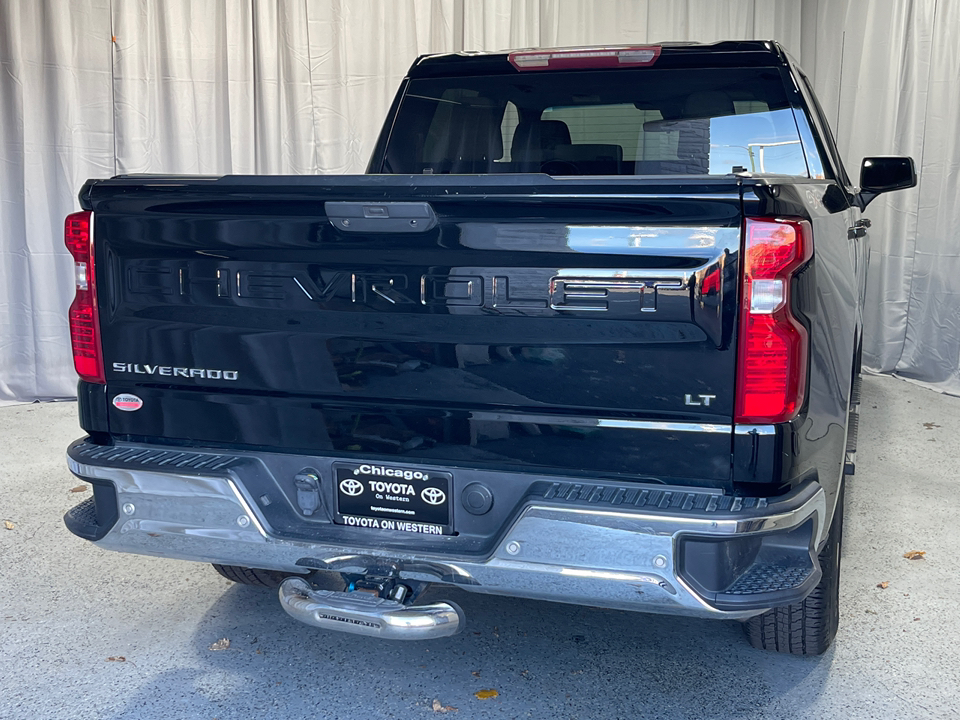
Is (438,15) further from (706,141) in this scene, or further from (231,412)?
(231,412)

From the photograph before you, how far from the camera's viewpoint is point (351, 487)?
7.67 feet

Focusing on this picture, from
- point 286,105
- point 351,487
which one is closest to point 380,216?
point 351,487

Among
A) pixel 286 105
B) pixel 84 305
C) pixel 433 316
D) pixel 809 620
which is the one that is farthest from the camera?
pixel 286 105

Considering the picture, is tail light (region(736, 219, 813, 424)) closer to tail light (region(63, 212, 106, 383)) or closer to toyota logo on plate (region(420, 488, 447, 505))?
toyota logo on plate (region(420, 488, 447, 505))

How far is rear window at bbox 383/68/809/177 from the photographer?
325cm

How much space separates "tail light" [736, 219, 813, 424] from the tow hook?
86 cm

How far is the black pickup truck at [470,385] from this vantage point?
201 cm

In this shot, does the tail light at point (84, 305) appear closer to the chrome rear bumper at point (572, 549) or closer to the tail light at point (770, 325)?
the chrome rear bumper at point (572, 549)

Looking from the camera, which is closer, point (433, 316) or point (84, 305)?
point (433, 316)

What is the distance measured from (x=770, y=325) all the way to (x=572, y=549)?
Result: 66 cm

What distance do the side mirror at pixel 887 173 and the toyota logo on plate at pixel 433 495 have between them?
2594mm

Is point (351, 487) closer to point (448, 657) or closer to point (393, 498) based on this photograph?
point (393, 498)

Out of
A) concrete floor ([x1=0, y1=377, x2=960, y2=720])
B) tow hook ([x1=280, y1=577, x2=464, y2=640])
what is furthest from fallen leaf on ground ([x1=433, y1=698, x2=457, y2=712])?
tow hook ([x1=280, y1=577, x2=464, y2=640])

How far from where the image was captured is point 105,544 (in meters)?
2.49
